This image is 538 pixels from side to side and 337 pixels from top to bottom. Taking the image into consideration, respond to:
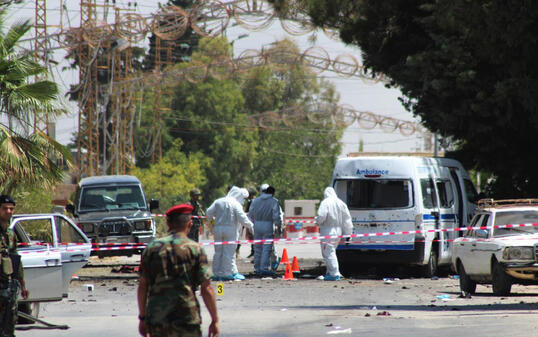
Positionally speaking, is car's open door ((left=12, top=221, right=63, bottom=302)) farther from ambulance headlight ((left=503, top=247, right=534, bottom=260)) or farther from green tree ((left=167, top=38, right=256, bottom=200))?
green tree ((left=167, top=38, right=256, bottom=200))

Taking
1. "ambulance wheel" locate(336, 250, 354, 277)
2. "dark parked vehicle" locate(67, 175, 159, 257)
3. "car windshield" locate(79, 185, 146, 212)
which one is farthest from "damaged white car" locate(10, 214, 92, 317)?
"car windshield" locate(79, 185, 146, 212)

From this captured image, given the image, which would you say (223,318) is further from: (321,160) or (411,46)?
(321,160)

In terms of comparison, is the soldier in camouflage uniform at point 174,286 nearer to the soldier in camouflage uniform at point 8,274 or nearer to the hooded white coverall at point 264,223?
the soldier in camouflage uniform at point 8,274

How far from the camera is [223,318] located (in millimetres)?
12977

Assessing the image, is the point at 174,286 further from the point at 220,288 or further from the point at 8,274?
the point at 220,288

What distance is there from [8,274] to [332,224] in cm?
1088

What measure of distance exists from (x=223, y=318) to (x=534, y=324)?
4.05 meters

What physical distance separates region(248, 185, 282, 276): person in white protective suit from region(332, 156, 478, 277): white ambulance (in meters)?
1.42

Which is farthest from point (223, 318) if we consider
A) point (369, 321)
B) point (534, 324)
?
point (534, 324)

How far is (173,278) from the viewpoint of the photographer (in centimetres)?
677

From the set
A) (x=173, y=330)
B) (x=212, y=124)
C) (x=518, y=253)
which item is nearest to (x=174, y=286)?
(x=173, y=330)

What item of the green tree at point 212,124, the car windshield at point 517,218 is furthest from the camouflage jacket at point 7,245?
the green tree at point 212,124

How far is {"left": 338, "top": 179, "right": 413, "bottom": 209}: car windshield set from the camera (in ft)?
66.8

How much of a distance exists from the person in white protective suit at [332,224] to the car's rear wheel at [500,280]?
14.4ft
